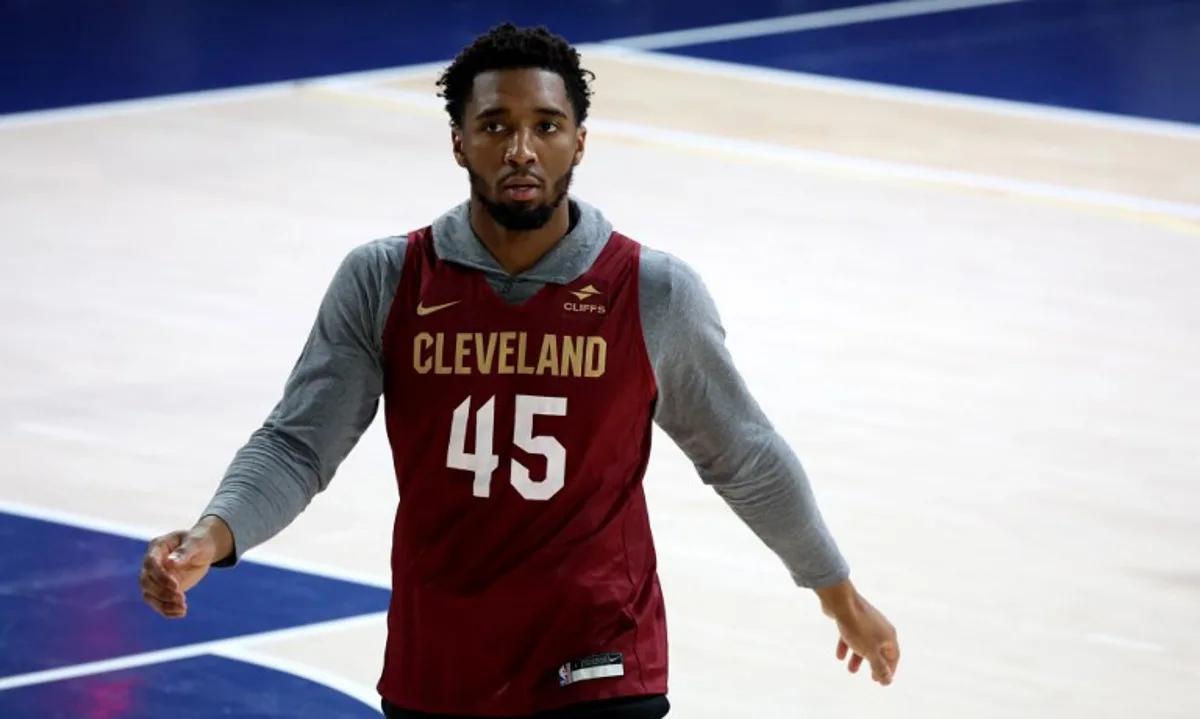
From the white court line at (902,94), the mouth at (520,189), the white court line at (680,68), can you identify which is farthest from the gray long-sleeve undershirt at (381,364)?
the white court line at (902,94)

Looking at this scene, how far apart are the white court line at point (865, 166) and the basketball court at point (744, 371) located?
0.11 feet

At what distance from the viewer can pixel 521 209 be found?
368cm

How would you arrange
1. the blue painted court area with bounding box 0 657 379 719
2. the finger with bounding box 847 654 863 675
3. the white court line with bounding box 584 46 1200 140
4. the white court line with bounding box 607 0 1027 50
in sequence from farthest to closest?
the white court line with bounding box 607 0 1027 50 → the white court line with bounding box 584 46 1200 140 → the blue painted court area with bounding box 0 657 379 719 → the finger with bounding box 847 654 863 675

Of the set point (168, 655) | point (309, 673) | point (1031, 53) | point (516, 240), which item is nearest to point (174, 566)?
point (516, 240)

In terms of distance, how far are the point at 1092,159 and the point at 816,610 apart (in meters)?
6.69

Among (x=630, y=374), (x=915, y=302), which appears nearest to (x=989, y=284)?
(x=915, y=302)

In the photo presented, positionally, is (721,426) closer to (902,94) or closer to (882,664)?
(882,664)

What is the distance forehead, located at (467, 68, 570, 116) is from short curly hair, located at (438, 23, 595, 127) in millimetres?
12

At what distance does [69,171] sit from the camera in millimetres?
12242

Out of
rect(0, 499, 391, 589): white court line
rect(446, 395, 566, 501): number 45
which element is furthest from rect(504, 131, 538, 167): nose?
rect(0, 499, 391, 589): white court line

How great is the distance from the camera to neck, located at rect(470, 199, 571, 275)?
3736mm

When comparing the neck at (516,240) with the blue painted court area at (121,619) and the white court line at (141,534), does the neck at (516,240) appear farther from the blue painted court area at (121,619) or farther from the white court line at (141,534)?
the white court line at (141,534)

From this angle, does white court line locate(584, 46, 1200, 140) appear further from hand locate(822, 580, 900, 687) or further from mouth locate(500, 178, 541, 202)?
mouth locate(500, 178, 541, 202)

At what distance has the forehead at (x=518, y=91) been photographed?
3666 mm
